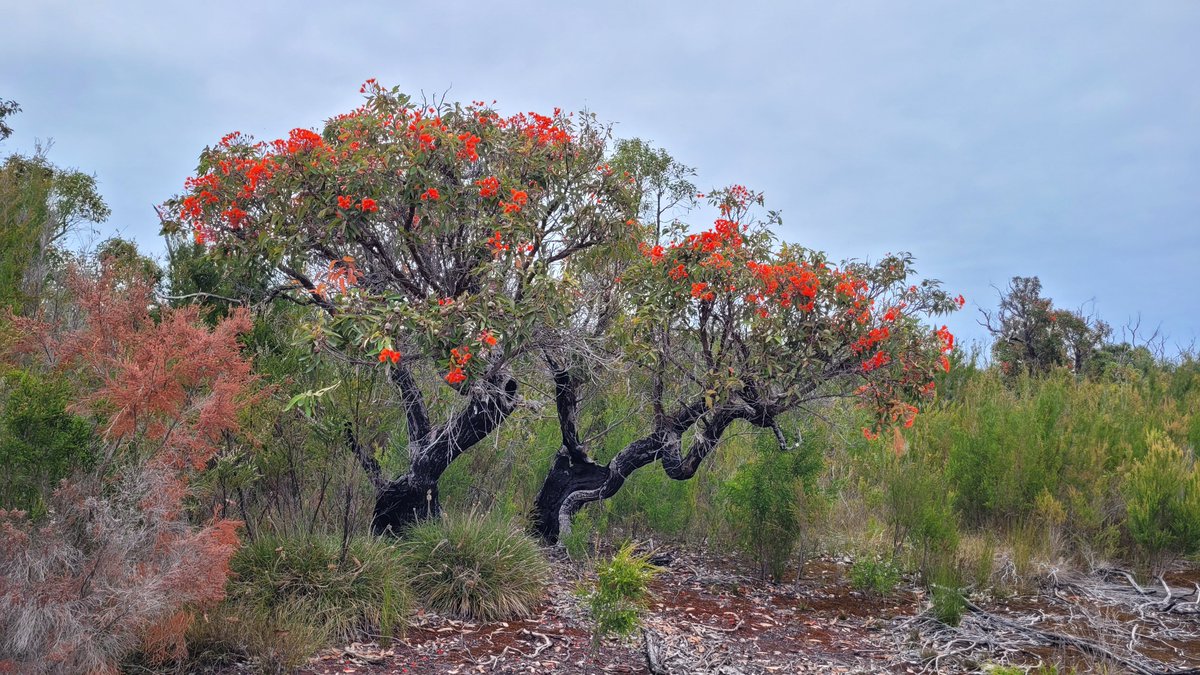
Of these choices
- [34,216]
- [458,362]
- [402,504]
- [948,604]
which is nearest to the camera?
[458,362]

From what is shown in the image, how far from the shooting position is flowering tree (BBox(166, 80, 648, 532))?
18.8 ft

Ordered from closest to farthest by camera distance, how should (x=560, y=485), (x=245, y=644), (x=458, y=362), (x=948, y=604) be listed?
(x=245, y=644) < (x=458, y=362) < (x=948, y=604) < (x=560, y=485)

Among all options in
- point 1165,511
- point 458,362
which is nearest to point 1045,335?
point 1165,511

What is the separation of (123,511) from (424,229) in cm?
259

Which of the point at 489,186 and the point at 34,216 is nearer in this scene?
the point at 489,186

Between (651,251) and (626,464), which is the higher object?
(651,251)

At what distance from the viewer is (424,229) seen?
6113 mm

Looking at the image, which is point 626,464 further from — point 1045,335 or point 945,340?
point 1045,335

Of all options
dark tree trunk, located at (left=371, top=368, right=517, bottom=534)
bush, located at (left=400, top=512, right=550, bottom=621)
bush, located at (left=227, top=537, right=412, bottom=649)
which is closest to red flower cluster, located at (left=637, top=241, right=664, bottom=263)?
dark tree trunk, located at (left=371, top=368, right=517, bottom=534)

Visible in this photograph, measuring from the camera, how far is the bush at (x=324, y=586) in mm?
5527

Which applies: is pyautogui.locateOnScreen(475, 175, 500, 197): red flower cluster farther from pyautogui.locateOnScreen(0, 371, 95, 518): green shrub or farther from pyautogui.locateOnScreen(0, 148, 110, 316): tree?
pyautogui.locateOnScreen(0, 148, 110, 316): tree

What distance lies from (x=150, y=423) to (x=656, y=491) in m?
4.96

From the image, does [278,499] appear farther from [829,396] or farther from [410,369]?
[829,396]

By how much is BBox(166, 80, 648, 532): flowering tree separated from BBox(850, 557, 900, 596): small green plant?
3.24m
